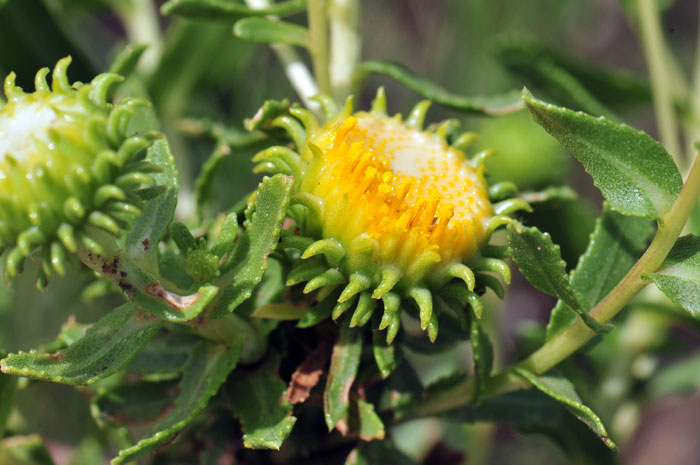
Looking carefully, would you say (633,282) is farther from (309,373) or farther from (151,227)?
(151,227)

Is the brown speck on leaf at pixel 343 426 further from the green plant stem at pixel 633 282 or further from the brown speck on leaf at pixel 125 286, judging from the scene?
the brown speck on leaf at pixel 125 286

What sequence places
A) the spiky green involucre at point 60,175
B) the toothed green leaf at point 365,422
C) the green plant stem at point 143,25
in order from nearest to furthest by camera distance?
1. the spiky green involucre at point 60,175
2. the toothed green leaf at point 365,422
3. the green plant stem at point 143,25

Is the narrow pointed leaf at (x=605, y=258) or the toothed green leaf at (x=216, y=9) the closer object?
the narrow pointed leaf at (x=605, y=258)

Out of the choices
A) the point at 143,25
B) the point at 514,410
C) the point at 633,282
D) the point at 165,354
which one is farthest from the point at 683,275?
the point at 143,25

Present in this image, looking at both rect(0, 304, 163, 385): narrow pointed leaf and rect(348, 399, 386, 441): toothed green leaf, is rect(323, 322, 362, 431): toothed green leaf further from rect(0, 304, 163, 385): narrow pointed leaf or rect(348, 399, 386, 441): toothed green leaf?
rect(0, 304, 163, 385): narrow pointed leaf

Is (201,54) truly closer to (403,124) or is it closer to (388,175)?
(403,124)

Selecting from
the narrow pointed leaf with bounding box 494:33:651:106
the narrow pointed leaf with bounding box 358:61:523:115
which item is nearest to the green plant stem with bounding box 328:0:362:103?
the narrow pointed leaf with bounding box 358:61:523:115

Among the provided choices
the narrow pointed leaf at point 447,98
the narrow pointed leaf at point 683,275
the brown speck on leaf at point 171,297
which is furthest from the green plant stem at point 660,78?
the brown speck on leaf at point 171,297

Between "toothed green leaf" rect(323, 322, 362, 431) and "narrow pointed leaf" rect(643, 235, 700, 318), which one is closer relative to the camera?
"narrow pointed leaf" rect(643, 235, 700, 318)
